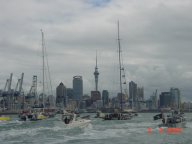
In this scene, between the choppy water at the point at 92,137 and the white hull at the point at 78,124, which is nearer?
the choppy water at the point at 92,137

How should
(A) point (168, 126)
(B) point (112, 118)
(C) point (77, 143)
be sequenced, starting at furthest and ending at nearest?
(B) point (112, 118)
(A) point (168, 126)
(C) point (77, 143)

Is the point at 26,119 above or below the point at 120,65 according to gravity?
below

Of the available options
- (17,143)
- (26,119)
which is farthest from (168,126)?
(26,119)

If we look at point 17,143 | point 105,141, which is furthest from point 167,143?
point 17,143

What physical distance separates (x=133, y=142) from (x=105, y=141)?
3.80 meters

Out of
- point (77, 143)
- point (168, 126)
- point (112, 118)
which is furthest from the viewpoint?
point (112, 118)

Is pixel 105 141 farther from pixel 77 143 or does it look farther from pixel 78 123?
pixel 78 123

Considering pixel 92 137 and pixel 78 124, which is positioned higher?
pixel 78 124

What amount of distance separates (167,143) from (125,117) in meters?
92.0

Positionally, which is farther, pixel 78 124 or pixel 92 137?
pixel 78 124

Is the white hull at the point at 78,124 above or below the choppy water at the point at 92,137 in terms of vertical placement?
above

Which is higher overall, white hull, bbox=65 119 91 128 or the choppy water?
white hull, bbox=65 119 91 128

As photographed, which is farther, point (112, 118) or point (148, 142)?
point (112, 118)

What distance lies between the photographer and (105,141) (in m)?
64.2
